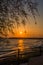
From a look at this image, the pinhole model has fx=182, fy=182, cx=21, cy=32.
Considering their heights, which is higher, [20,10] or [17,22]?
[20,10]

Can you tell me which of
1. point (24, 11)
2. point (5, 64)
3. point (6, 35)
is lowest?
point (5, 64)

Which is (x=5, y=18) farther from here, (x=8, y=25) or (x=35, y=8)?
(x=35, y=8)

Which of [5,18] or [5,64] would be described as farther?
[5,64]

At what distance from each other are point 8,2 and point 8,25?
1.08 feet

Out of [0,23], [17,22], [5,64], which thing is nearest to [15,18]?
[17,22]

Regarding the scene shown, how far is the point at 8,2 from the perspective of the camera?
8.53 ft

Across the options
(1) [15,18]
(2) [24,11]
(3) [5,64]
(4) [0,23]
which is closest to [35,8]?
(2) [24,11]

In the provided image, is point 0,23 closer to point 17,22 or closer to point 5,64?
point 17,22

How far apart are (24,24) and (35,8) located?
300 millimetres

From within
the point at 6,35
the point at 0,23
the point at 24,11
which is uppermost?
the point at 24,11

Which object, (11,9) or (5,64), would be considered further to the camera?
(5,64)

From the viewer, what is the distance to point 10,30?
263 centimetres

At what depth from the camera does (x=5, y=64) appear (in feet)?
32.6

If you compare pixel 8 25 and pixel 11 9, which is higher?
pixel 11 9
